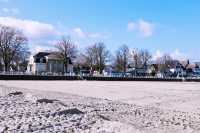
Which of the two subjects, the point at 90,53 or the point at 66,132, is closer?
the point at 66,132

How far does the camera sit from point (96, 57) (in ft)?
399

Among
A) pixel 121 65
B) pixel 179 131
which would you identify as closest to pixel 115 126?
pixel 179 131

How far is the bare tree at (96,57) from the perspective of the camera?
4732 inches

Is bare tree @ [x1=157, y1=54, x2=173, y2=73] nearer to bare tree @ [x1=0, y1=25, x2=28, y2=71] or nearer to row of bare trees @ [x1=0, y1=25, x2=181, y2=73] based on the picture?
row of bare trees @ [x1=0, y1=25, x2=181, y2=73]

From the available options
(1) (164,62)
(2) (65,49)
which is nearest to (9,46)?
(2) (65,49)

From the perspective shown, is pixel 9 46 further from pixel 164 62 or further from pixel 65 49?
pixel 164 62

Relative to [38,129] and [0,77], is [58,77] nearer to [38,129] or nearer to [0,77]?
[0,77]

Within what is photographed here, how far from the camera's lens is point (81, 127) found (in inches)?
373

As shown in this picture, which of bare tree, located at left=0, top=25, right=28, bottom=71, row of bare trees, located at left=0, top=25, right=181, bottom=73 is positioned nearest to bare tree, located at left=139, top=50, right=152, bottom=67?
row of bare trees, located at left=0, top=25, right=181, bottom=73

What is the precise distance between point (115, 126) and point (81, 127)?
948 millimetres

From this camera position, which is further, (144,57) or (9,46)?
(144,57)

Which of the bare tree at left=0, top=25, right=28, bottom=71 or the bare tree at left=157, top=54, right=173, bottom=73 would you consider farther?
the bare tree at left=157, top=54, right=173, bottom=73

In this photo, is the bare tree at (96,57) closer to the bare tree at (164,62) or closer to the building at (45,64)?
the building at (45,64)

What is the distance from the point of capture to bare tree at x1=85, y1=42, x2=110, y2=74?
120188 mm
